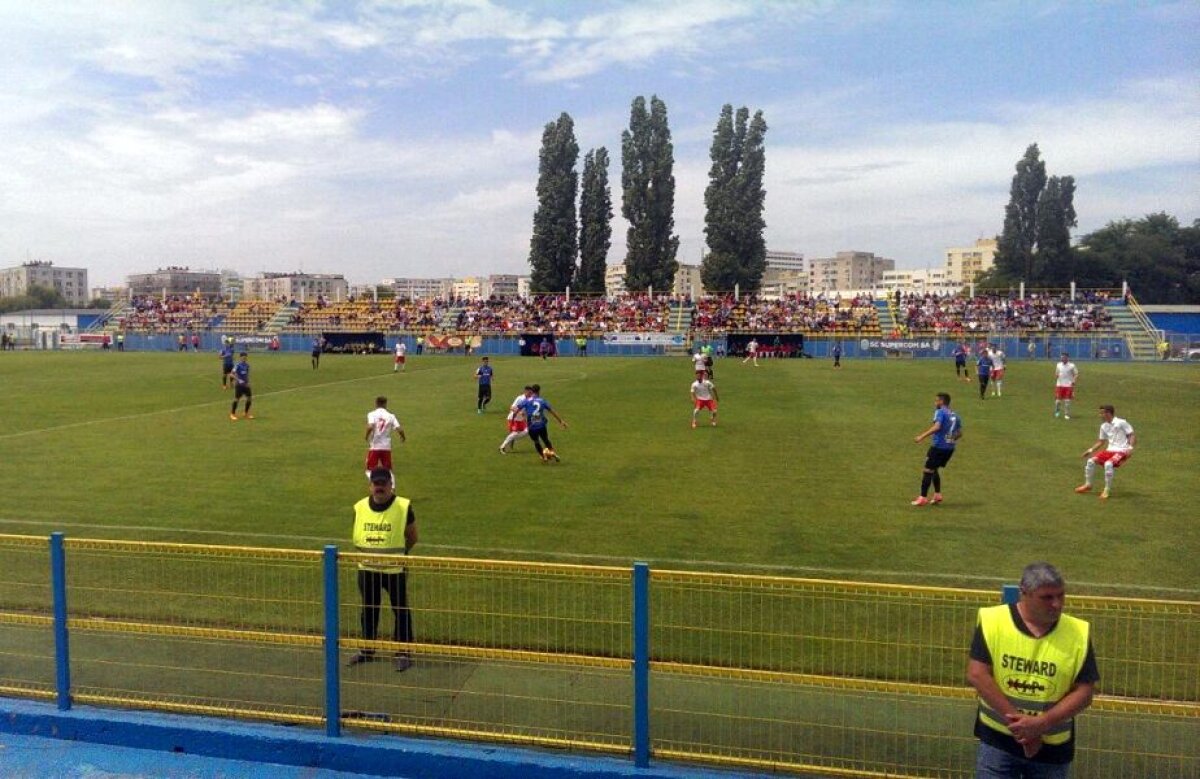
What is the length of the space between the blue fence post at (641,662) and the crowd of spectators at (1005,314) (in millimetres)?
61036

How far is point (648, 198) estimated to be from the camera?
253ft

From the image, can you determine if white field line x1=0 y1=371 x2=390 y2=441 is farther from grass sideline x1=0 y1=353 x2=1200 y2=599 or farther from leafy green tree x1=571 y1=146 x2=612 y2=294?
leafy green tree x1=571 y1=146 x2=612 y2=294

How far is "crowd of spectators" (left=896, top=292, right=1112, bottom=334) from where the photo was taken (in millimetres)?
61562

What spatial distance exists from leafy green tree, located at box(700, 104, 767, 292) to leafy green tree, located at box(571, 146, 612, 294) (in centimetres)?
971

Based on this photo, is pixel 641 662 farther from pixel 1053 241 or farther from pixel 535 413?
pixel 1053 241

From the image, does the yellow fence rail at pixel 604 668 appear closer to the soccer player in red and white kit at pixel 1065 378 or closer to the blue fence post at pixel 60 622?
the blue fence post at pixel 60 622

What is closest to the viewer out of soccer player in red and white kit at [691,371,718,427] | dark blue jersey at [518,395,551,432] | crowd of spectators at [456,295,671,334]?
dark blue jersey at [518,395,551,432]

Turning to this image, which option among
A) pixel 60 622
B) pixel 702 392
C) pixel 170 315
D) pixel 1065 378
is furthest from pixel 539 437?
pixel 170 315

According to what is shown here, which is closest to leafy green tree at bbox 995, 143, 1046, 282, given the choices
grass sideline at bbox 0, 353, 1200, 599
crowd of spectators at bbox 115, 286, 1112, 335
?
crowd of spectators at bbox 115, 286, 1112, 335

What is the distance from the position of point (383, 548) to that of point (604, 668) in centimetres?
205

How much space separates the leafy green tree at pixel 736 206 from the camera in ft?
247

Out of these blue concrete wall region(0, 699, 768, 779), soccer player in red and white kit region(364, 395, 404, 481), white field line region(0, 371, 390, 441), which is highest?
soccer player in red and white kit region(364, 395, 404, 481)

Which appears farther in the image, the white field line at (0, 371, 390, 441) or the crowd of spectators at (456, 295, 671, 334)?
the crowd of spectators at (456, 295, 671, 334)

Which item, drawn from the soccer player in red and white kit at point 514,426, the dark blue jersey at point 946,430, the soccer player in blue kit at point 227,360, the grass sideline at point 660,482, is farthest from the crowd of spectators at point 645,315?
the dark blue jersey at point 946,430
